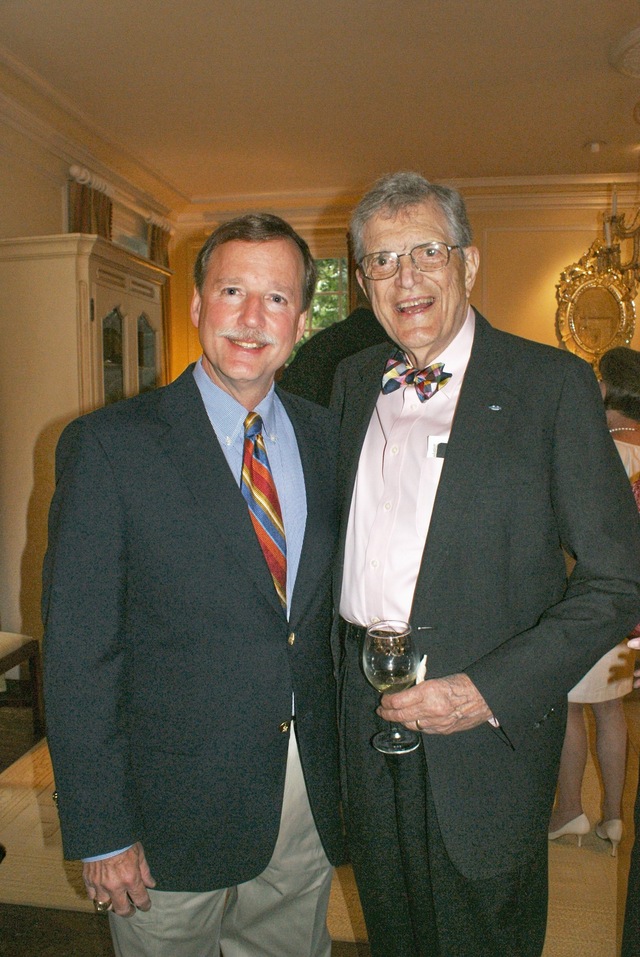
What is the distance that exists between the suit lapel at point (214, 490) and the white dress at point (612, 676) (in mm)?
1840

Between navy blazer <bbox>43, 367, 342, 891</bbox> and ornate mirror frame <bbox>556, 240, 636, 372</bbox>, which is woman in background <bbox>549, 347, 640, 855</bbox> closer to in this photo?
navy blazer <bbox>43, 367, 342, 891</bbox>

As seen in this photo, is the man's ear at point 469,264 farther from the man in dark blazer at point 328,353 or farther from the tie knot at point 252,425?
the man in dark blazer at point 328,353

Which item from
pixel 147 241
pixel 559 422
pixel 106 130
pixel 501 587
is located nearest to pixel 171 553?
pixel 501 587

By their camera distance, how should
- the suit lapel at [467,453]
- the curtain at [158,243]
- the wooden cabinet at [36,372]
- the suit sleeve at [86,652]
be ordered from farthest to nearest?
1. the curtain at [158,243]
2. the wooden cabinet at [36,372]
3. the suit lapel at [467,453]
4. the suit sleeve at [86,652]

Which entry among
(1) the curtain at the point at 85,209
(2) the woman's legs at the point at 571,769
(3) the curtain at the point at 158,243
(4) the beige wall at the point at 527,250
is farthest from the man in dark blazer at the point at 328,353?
(3) the curtain at the point at 158,243

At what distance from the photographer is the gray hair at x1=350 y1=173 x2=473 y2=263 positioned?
5.44 feet

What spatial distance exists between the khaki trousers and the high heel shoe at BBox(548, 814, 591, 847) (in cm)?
158

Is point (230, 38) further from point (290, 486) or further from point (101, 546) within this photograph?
point (101, 546)

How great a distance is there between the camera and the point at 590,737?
13.3 feet

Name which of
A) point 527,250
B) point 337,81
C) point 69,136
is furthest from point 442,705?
point 527,250

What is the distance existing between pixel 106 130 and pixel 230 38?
1711 mm

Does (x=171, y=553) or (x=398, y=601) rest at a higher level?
(x=171, y=553)

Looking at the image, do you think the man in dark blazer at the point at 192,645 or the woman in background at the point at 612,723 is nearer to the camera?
the man in dark blazer at the point at 192,645

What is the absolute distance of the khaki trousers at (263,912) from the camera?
151 centimetres
